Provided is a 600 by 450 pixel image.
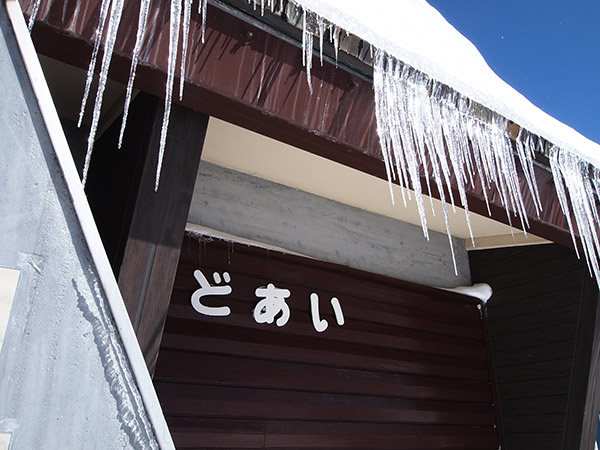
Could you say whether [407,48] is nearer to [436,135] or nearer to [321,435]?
[436,135]

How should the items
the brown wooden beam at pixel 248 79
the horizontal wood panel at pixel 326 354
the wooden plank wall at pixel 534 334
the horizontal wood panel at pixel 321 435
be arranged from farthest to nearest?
the wooden plank wall at pixel 534 334 → the horizontal wood panel at pixel 326 354 → the horizontal wood panel at pixel 321 435 → the brown wooden beam at pixel 248 79

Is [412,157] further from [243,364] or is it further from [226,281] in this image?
[243,364]

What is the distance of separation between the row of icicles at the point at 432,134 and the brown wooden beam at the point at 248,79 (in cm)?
4

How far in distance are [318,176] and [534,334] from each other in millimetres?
1974

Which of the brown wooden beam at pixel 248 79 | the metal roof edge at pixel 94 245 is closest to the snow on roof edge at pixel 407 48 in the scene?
the brown wooden beam at pixel 248 79

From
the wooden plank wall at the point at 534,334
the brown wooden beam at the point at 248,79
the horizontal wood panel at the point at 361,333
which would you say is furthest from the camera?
the wooden plank wall at the point at 534,334

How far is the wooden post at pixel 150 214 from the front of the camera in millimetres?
1859

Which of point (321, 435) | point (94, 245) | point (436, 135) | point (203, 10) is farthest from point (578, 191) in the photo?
point (94, 245)

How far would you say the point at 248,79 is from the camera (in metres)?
2.04

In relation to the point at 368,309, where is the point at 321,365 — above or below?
below

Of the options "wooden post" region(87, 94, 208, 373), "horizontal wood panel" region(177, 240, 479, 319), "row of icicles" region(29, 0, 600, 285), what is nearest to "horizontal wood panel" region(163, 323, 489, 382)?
"horizontal wood panel" region(177, 240, 479, 319)

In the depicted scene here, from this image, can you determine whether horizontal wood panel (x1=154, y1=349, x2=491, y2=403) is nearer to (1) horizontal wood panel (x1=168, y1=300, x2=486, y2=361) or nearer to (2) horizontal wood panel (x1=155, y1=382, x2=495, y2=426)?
(2) horizontal wood panel (x1=155, y1=382, x2=495, y2=426)

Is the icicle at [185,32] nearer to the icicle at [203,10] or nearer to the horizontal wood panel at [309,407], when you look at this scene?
the icicle at [203,10]

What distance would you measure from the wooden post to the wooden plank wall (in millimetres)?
2823
